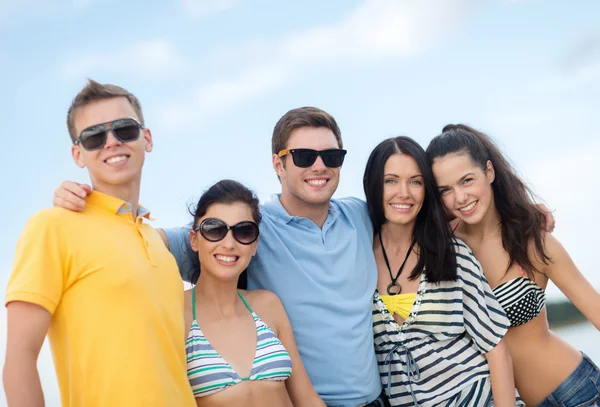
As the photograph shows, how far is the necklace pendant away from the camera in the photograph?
13.0ft

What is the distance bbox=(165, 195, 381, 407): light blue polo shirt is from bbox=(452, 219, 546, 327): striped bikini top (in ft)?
3.06

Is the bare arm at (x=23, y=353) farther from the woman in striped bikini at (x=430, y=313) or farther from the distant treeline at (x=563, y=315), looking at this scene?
the distant treeline at (x=563, y=315)

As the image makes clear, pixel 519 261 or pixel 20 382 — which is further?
pixel 519 261

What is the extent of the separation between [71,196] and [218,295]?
1067 millimetres

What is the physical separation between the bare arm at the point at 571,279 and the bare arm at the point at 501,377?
0.76 metres

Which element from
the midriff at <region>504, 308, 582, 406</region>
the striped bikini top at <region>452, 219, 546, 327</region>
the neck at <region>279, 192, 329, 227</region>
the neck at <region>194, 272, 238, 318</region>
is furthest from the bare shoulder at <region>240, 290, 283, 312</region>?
the midriff at <region>504, 308, 582, 406</region>

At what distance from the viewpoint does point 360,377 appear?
3.72 m

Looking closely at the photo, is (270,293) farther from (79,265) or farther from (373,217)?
(79,265)

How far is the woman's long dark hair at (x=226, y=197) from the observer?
3549 mm

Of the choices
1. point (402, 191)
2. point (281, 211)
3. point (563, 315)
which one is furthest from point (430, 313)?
point (563, 315)

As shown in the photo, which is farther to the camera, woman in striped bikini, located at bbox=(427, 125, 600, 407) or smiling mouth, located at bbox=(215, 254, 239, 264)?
woman in striped bikini, located at bbox=(427, 125, 600, 407)

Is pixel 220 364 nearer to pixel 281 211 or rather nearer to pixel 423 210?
pixel 281 211

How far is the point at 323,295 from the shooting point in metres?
3.75

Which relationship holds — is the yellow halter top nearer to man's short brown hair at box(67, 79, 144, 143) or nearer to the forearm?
man's short brown hair at box(67, 79, 144, 143)
